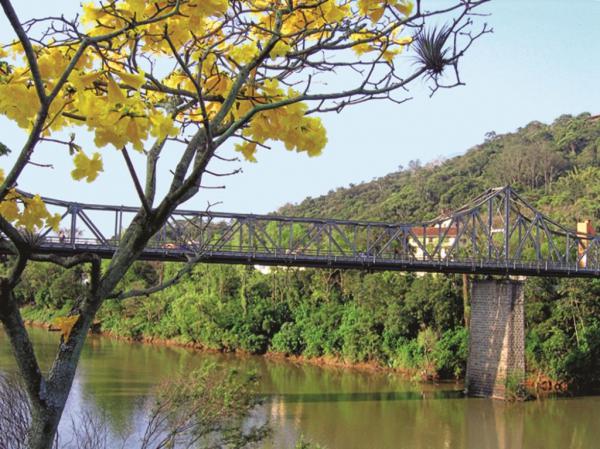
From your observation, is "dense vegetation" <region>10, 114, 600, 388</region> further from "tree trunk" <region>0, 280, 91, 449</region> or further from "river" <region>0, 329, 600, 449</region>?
"tree trunk" <region>0, 280, 91, 449</region>

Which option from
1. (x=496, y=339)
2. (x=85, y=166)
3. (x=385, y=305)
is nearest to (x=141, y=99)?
(x=85, y=166)

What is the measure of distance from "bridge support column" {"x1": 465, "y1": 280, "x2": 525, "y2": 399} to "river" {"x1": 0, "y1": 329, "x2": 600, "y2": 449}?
2.60ft

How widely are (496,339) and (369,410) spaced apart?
4.98 metres

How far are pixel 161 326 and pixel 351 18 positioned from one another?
3212cm

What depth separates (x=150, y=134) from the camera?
1188 millimetres

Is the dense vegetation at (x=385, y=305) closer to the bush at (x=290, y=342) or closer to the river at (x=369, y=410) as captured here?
the bush at (x=290, y=342)

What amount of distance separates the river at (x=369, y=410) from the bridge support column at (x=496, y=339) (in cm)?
79

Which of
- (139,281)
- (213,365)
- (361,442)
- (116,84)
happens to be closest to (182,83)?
(116,84)

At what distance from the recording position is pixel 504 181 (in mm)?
46938

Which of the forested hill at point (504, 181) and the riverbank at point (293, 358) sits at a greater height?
the forested hill at point (504, 181)

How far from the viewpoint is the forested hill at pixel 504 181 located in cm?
3853

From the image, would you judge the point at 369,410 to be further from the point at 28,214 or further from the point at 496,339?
the point at 28,214

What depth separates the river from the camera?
15148 millimetres

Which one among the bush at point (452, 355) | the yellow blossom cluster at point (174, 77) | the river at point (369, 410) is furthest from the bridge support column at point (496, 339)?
the yellow blossom cluster at point (174, 77)
